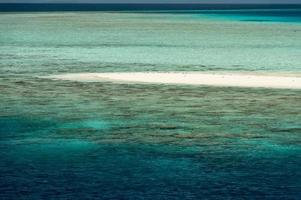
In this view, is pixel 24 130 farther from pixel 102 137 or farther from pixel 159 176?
pixel 159 176

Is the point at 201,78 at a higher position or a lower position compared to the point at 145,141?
lower

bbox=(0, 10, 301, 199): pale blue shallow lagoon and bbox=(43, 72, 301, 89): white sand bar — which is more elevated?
bbox=(0, 10, 301, 199): pale blue shallow lagoon

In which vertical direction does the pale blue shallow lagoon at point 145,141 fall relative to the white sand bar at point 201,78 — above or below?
above

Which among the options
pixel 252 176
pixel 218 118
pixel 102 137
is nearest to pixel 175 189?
pixel 252 176

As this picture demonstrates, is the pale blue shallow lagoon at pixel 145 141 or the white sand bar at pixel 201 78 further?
the white sand bar at pixel 201 78

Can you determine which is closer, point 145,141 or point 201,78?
point 145,141

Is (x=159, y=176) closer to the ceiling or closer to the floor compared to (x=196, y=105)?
closer to the ceiling

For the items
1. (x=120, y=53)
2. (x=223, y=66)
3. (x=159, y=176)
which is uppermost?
(x=159, y=176)

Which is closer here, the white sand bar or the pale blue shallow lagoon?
the pale blue shallow lagoon
